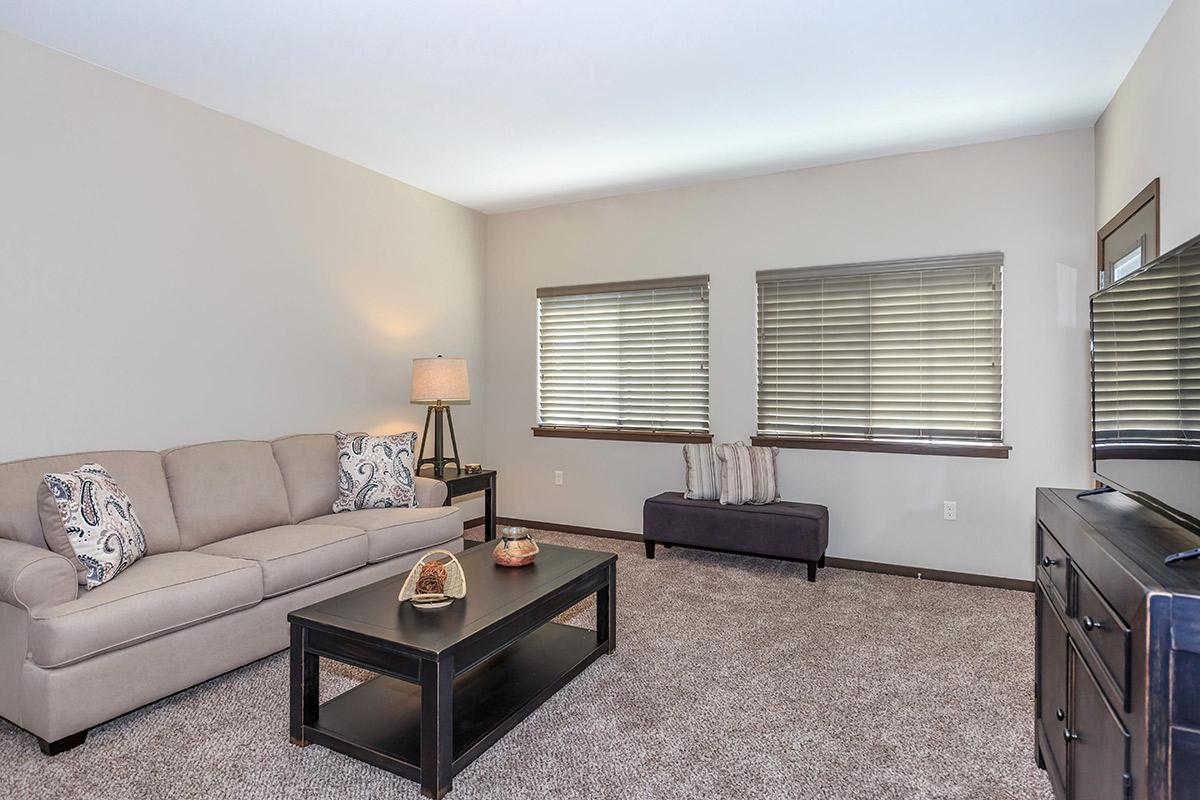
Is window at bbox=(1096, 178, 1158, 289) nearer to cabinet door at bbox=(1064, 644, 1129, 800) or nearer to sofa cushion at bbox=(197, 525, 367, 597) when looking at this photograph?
cabinet door at bbox=(1064, 644, 1129, 800)

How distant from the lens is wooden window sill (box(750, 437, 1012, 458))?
13.6 feet

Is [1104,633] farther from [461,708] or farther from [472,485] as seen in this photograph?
[472,485]

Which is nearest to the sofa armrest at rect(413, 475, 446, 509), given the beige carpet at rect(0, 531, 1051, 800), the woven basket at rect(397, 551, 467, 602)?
the beige carpet at rect(0, 531, 1051, 800)

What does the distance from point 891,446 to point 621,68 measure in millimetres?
2806

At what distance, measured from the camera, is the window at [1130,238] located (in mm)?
2937

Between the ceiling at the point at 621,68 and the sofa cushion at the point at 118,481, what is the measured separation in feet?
5.95

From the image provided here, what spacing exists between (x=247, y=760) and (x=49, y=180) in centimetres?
265

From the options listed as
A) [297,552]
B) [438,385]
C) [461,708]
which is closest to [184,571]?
[297,552]

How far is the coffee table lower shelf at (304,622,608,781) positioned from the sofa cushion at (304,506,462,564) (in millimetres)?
996

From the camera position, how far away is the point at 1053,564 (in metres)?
1.98

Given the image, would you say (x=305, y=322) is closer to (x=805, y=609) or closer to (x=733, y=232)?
(x=733, y=232)

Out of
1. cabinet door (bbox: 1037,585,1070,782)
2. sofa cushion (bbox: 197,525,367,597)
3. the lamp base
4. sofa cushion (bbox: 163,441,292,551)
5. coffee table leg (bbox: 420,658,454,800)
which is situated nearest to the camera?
cabinet door (bbox: 1037,585,1070,782)

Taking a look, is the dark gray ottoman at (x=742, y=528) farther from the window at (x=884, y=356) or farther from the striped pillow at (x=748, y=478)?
the window at (x=884, y=356)

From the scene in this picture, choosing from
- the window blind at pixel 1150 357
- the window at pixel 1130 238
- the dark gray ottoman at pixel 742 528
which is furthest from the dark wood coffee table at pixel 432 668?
the window at pixel 1130 238
